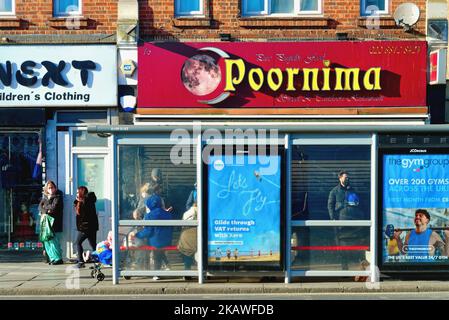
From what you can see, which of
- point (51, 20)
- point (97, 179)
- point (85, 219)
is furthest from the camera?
point (97, 179)

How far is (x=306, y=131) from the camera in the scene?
36.3ft

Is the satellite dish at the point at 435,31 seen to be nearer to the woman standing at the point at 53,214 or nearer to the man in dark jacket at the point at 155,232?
the man in dark jacket at the point at 155,232

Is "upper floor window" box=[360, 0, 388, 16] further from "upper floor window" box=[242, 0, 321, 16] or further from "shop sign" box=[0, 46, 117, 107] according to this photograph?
"shop sign" box=[0, 46, 117, 107]

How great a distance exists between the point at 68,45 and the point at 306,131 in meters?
6.34

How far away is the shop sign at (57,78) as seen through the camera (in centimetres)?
1470

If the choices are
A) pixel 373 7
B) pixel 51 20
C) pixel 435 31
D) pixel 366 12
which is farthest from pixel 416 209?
pixel 51 20

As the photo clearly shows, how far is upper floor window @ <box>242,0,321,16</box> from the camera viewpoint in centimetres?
1517

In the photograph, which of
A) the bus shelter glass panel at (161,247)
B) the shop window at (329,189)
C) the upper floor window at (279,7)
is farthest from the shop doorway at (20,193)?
the shop window at (329,189)

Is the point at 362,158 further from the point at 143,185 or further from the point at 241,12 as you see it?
the point at 241,12

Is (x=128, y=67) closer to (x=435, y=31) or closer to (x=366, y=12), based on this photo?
(x=366, y=12)

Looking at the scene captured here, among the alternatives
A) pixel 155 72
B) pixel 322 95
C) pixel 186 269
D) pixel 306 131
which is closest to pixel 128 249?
pixel 186 269

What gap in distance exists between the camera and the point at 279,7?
50.0ft

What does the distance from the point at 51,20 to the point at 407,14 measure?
7.84 metres

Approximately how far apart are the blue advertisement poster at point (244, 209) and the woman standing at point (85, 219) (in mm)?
3499
